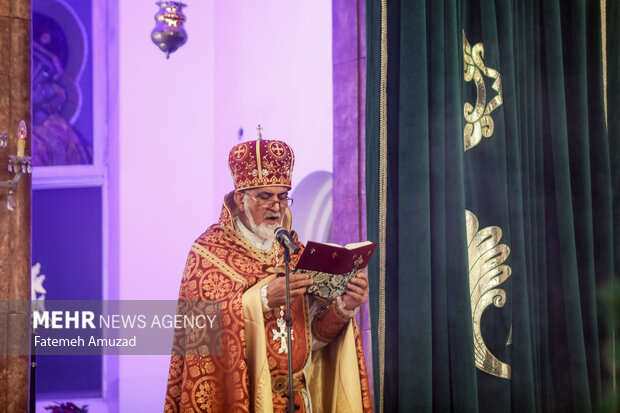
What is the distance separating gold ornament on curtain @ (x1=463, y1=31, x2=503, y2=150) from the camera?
3928 mm

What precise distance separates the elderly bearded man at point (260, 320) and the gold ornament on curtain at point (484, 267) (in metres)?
1.06

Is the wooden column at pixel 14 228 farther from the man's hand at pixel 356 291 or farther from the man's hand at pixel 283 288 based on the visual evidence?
the man's hand at pixel 356 291

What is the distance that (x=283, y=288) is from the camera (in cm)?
279

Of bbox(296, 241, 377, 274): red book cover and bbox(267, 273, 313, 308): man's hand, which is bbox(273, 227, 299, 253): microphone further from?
bbox(267, 273, 313, 308): man's hand

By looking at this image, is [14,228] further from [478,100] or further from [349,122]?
[478,100]

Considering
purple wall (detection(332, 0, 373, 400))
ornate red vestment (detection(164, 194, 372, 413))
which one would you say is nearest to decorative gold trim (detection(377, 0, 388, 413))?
purple wall (detection(332, 0, 373, 400))

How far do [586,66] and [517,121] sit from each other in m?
0.65

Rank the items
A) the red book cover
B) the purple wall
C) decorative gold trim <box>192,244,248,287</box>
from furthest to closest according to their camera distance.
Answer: the purple wall, decorative gold trim <box>192,244,248,287</box>, the red book cover

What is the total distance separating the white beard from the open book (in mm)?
294

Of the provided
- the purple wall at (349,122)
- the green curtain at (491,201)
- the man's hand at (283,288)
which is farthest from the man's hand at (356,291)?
the purple wall at (349,122)

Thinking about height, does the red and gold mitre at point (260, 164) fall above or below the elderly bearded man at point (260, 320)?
above

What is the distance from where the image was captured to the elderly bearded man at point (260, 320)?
282 cm

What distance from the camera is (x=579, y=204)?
13.8ft

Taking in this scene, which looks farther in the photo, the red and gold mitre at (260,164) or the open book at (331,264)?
the red and gold mitre at (260,164)
